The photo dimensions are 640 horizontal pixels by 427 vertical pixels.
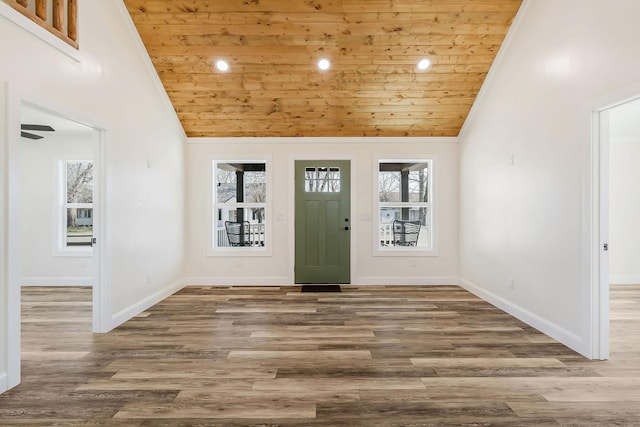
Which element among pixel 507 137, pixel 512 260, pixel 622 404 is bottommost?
pixel 622 404

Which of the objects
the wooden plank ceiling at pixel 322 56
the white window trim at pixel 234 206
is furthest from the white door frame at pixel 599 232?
the white window trim at pixel 234 206

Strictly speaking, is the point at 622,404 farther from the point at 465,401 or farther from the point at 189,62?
the point at 189,62

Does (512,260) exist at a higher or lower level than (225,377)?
higher

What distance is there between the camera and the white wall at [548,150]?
290 cm

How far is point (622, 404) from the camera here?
228cm

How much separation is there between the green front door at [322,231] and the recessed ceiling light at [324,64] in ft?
5.42

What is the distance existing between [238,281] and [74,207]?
3.05 meters

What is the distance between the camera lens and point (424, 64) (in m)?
4.56

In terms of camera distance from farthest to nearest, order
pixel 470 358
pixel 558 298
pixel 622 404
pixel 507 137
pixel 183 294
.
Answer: pixel 183 294 < pixel 507 137 < pixel 558 298 < pixel 470 358 < pixel 622 404

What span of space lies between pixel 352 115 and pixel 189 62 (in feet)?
7.56

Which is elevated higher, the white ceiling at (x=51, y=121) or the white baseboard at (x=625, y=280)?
the white ceiling at (x=51, y=121)

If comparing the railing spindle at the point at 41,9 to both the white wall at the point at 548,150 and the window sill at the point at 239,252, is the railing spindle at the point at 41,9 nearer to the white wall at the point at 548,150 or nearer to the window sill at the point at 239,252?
the window sill at the point at 239,252

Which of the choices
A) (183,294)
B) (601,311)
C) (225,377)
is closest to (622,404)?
(601,311)

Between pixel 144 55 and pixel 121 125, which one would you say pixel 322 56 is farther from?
pixel 121 125
